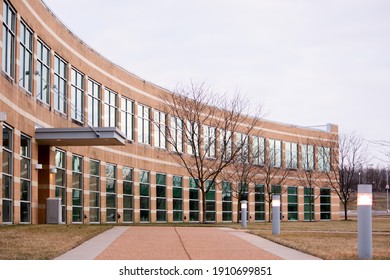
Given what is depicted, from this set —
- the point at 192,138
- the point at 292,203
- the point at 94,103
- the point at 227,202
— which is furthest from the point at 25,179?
the point at 292,203

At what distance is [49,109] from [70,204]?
5.53 m

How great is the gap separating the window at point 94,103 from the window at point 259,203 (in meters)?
25.3

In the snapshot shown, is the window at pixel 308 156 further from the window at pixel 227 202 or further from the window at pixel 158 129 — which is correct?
the window at pixel 158 129

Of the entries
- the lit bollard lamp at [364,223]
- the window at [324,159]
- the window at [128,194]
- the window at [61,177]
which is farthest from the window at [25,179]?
the window at [324,159]

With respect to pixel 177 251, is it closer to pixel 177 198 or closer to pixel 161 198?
pixel 161 198

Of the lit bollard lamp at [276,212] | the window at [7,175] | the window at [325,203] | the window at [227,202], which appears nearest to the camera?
the lit bollard lamp at [276,212]

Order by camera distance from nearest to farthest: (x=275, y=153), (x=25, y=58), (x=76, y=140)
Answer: (x=25, y=58), (x=76, y=140), (x=275, y=153)

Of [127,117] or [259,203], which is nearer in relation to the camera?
[127,117]

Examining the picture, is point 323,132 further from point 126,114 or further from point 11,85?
point 11,85

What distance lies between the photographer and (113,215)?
41156 mm

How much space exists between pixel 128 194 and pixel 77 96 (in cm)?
952

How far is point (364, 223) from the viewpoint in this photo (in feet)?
41.7

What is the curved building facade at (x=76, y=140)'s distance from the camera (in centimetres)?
2588

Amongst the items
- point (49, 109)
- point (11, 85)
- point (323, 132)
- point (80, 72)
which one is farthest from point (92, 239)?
point (323, 132)
